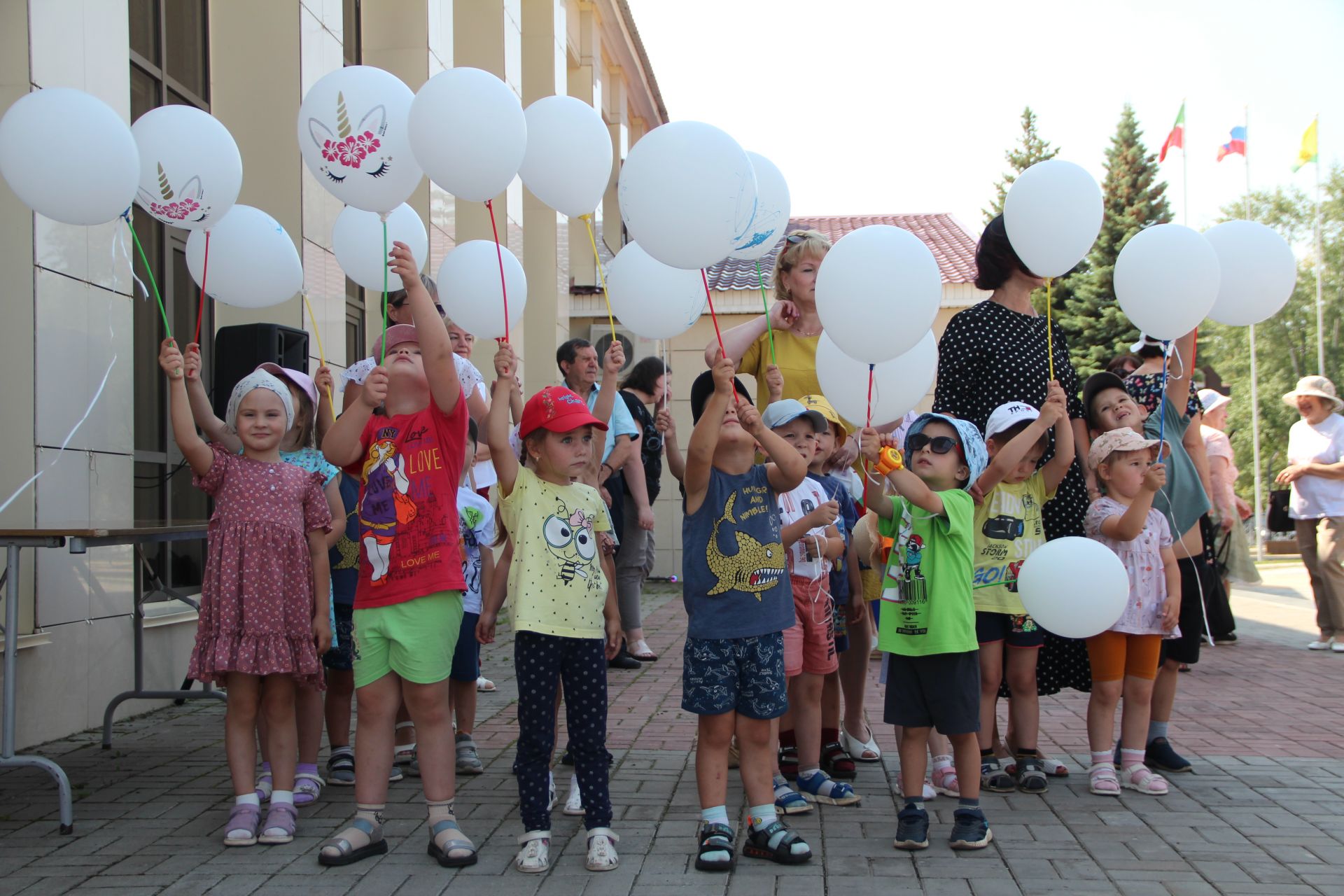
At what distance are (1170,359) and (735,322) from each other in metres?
11.0

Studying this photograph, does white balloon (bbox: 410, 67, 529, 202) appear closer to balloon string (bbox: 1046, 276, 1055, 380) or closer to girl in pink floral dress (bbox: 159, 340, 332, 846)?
girl in pink floral dress (bbox: 159, 340, 332, 846)

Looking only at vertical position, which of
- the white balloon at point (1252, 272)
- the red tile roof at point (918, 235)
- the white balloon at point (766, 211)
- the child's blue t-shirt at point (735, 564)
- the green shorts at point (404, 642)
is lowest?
the green shorts at point (404, 642)

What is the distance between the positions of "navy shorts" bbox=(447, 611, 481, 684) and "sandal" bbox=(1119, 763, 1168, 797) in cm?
257

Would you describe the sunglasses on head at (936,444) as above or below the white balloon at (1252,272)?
below

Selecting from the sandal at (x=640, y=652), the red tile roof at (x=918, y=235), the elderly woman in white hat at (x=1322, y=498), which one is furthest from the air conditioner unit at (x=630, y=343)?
the elderly woman in white hat at (x=1322, y=498)

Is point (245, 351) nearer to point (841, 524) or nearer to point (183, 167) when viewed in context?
point (183, 167)

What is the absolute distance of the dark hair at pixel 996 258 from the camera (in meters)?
4.49

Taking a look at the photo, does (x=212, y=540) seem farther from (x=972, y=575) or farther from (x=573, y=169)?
(x=972, y=575)

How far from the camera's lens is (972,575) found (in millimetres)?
3891

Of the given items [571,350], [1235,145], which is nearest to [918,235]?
[571,350]

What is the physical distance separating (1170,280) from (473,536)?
285cm

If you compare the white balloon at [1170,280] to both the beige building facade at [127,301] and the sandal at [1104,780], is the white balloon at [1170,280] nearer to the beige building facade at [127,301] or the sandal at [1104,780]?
the sandal at [1104,780]

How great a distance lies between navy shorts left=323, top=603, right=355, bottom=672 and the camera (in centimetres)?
438

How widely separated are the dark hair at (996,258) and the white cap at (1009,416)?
23.3 inches
